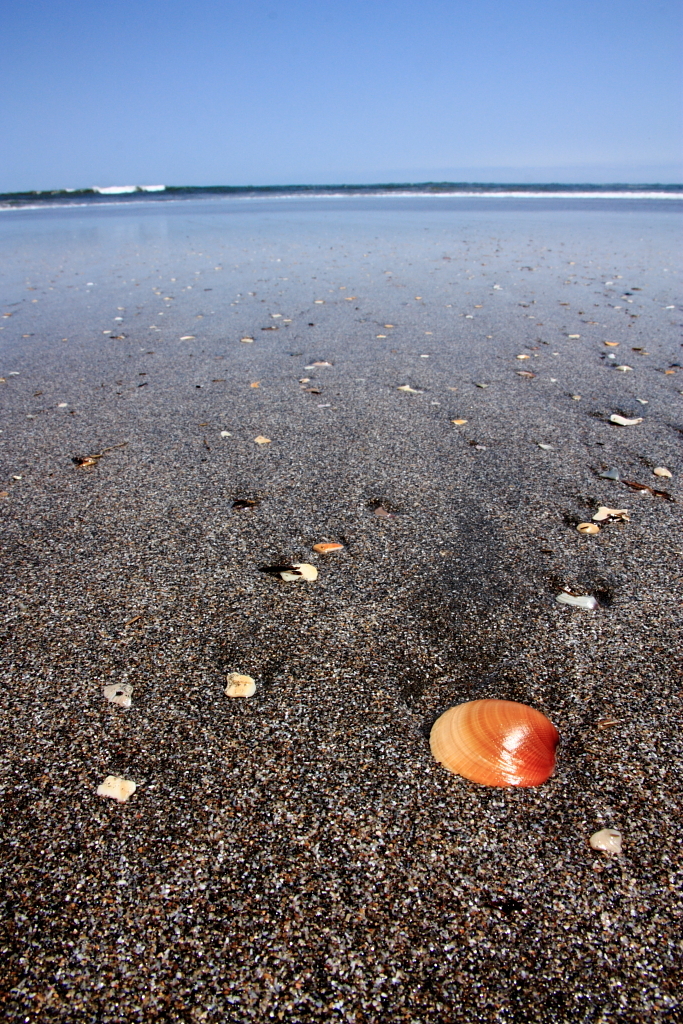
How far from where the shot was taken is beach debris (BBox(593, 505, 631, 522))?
2.53 metres

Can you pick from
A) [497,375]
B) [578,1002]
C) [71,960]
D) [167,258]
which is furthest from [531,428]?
[167,258]

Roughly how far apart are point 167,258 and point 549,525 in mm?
11238

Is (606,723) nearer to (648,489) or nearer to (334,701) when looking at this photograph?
(334,701)

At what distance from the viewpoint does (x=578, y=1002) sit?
3.36 feet

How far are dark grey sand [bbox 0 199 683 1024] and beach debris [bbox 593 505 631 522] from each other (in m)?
0.05

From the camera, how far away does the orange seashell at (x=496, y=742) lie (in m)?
1.43

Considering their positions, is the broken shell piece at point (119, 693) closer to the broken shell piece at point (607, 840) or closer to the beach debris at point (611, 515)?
the broken shell piece at point (607, 840)

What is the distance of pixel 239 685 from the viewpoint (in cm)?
167

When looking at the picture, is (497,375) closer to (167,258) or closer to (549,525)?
(549,525)

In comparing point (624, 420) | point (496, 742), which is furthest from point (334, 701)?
point (624, 420)

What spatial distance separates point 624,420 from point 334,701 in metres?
2.90

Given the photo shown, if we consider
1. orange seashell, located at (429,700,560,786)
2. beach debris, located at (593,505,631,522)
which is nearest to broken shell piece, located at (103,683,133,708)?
orange seashell, located at (429,700,560,786)

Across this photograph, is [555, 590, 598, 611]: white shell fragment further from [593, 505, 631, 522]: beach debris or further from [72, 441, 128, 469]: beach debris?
[72, 441, 128, 469]: beach debris

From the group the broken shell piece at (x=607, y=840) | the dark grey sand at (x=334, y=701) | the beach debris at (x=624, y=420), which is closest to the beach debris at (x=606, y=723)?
the dark grey sand at (x=334, y=701)
